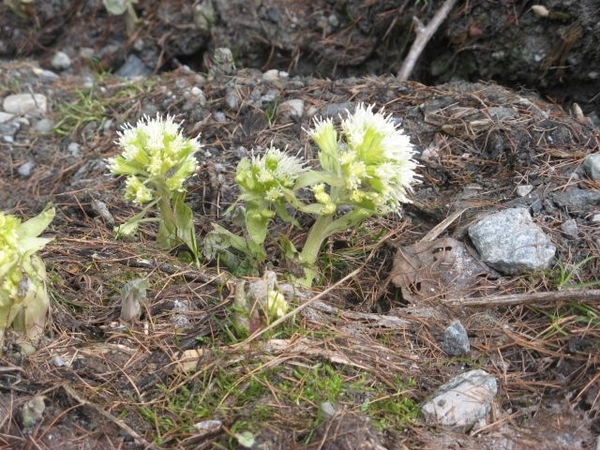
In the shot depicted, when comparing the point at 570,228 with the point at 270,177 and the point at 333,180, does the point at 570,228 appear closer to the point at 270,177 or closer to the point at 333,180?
the point at 333,180

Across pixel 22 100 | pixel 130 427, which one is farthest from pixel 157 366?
pixel 22 100

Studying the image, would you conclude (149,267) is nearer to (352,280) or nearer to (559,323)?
(352,280)

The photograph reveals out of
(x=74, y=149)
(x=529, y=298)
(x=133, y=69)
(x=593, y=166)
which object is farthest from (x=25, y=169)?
(x=593, y=166)

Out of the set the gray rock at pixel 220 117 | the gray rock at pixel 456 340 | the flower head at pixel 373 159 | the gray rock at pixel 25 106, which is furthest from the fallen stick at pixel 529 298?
the gray rock at pixel 25 106

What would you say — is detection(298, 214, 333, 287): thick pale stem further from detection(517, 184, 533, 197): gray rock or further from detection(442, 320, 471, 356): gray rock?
detection(517, 184, 533, 197): gray rock

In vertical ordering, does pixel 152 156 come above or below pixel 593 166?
below

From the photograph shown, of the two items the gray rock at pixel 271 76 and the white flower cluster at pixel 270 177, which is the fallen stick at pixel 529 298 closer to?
the white flower cluster at pixel 270 177

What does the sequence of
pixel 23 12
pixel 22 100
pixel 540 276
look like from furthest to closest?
pixel 23 12 < pixel 22 100 < pixel 540 276

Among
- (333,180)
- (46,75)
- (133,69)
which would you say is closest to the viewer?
(333,180)
